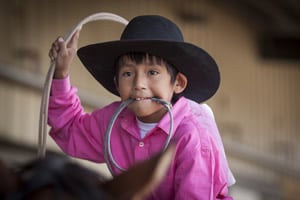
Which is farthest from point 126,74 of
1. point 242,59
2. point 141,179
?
point 242,59

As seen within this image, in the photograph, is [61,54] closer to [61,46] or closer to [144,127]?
[61,46]

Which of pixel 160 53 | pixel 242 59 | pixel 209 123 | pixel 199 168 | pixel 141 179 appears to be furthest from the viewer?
pixel 242 59

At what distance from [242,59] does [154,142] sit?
22.8 ft

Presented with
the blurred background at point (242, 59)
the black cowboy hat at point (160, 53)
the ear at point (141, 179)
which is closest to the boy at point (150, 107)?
the black cowboy hat at point (160, 53)

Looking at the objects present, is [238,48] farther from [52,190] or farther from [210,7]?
[52,190]

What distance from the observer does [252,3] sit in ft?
30.3

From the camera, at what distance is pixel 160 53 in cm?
215

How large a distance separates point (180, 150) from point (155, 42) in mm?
217

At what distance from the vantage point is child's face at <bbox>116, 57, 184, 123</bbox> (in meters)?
2.13

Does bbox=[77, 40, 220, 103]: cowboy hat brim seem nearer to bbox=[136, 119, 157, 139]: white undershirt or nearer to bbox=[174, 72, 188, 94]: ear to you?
bbox=[174, 72, 188, 94]: ear

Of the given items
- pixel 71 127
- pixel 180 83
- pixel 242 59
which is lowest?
pixel 242 59

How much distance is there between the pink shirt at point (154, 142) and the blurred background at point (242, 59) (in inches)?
187

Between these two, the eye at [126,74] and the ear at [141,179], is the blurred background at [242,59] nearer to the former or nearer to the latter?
the eye at [126,74]

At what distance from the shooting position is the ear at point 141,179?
129 centimetres
